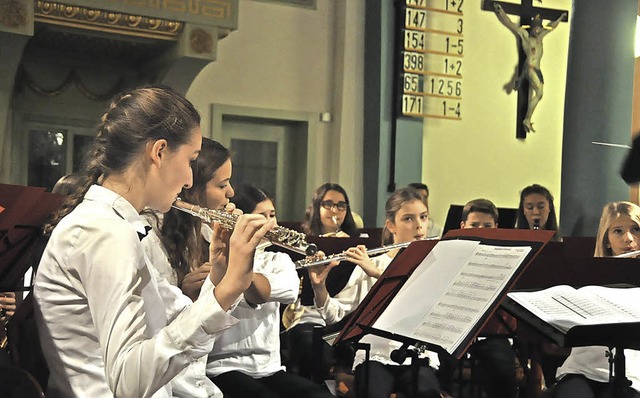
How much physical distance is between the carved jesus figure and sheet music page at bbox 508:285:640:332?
7.70m

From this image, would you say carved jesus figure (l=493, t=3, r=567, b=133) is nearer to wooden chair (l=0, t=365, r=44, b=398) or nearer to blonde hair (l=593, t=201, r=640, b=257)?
blonde hair (l=593, t=201, r=640, b=257)

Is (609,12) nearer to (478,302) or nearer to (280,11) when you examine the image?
(280,11)

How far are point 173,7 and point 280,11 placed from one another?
2.25 metres

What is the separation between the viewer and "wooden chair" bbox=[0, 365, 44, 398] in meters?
1.69

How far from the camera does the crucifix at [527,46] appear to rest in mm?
9828

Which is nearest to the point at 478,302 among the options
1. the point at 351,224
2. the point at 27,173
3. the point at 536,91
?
the point at 351,224

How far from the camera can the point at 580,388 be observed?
3.28 m

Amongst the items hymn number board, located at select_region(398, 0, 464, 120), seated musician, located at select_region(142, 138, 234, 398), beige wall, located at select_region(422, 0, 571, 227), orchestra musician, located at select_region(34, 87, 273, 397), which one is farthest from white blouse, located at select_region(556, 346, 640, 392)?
beige wall, located at select_region(422, 0, 571, 227)

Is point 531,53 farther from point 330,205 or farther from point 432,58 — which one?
point 330,205

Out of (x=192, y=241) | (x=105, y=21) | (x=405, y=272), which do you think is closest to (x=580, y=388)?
(x=405, y=272)

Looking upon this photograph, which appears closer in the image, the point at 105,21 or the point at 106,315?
the point at 106,315

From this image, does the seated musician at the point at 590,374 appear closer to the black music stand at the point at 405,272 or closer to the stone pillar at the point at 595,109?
the black music stand at the point at 405,272

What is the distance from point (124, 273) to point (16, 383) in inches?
15.2

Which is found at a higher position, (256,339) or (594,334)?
(594,334)
